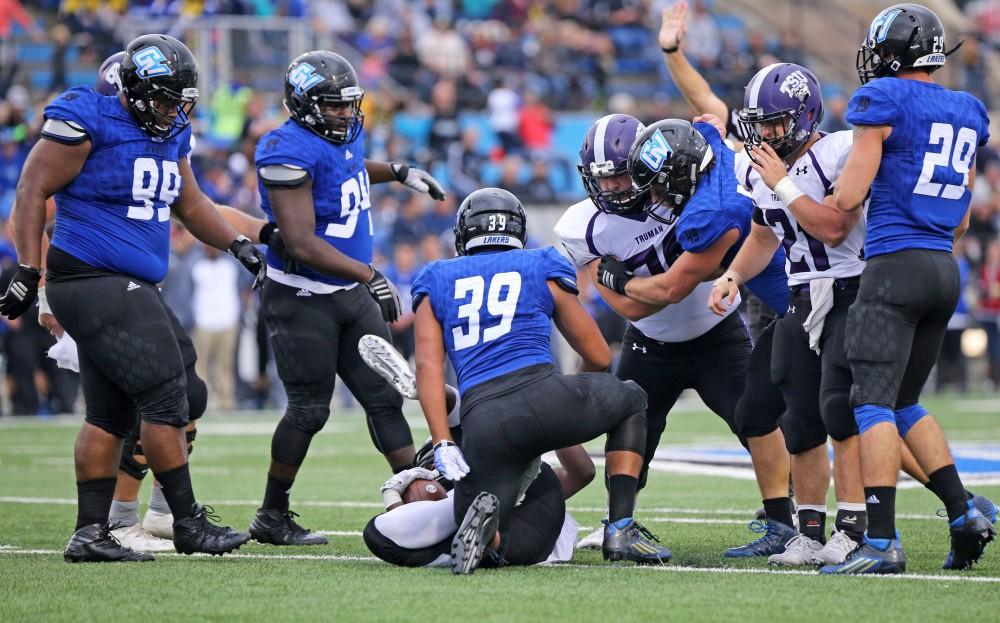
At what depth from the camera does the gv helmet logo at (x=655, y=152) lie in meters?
5.57

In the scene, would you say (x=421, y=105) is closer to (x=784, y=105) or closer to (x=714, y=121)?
(x=714, y=121)

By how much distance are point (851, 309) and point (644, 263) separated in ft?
3.40

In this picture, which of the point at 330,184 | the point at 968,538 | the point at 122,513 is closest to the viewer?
the point at 968,538

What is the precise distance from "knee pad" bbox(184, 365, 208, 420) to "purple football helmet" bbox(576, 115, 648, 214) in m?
1.88

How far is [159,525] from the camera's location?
21.5 ft

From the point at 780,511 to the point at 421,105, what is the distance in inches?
542

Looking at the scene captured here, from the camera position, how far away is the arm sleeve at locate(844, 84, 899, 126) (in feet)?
16.7

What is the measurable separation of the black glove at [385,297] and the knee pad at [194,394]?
83 cm

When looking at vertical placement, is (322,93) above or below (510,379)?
above

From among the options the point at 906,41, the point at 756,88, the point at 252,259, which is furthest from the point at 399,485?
the point at 906,41

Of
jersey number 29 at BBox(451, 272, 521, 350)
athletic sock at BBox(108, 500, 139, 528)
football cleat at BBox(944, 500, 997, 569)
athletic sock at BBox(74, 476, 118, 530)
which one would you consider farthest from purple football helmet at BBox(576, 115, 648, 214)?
athletic sock at BBox(108, 500, 139, 528)

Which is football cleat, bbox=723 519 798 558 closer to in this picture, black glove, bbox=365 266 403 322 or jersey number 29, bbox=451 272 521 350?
jersey number 29, bbox=451 272 521 350

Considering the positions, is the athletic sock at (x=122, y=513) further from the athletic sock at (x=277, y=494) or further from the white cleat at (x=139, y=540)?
the athletic sock at (x=277, y=494)

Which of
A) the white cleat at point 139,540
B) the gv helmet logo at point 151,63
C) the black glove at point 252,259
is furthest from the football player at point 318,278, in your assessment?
the gv helmet logo at point 151,63
